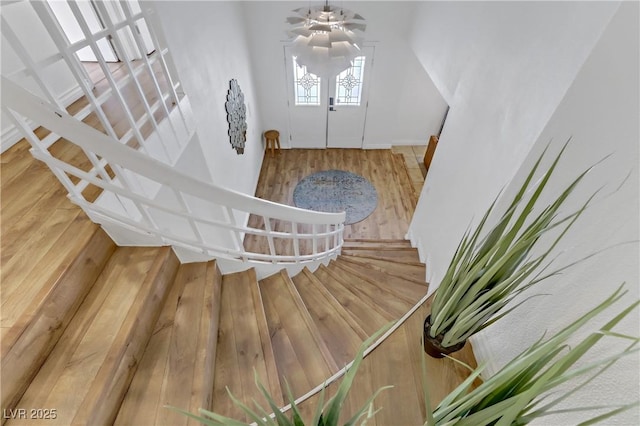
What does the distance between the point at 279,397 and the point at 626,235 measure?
1.45 metres

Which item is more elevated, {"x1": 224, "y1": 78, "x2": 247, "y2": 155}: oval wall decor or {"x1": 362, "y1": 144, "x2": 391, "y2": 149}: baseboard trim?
{"x1": 224, "y1": 78, "x2": 247, "y2": 155}: oval wall decor

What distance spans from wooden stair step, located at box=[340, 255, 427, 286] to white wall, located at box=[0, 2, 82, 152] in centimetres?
279

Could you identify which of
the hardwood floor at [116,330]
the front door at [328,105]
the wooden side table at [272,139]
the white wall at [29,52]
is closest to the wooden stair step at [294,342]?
the hardwood floor at [116,330]

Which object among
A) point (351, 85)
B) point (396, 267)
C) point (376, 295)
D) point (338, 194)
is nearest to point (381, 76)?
point (351, 85)

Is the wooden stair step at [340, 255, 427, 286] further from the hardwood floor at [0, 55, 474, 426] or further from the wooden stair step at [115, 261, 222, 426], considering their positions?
the wooden stair step at [115, 261, 222, 426]

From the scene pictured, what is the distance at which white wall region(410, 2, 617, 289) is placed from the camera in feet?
4.58

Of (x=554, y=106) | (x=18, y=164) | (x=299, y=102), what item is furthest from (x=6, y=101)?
(x=299, y=102)

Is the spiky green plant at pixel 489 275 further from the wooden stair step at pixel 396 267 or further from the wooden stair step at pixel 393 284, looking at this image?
the wooden stair step at pixel 396 267

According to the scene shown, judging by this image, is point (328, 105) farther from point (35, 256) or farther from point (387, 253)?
point (35, 256)

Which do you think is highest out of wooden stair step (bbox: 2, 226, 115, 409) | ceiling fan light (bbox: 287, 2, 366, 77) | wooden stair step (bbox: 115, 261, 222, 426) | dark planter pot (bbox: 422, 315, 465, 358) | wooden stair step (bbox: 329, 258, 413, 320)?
ceiling fan light (bbox: 287, 2, 366, 77)

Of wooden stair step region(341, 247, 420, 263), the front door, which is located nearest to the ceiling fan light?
wooden stair step region(341, 247, 420, 263)

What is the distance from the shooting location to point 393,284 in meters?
2.73

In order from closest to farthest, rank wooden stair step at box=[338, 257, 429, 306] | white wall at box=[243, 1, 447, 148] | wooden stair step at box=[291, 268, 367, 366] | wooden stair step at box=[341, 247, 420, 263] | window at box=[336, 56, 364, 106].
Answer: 1. wooden stair step at box=[291, 268, 367, 366]
2. wooden stair step at box=[338, 257, 429, 306]
3. wooden stair step at box=[341, 247, 420, 263]
4. white wall at box=[243, 1, 447, 148]
5. window at box=[336, 56, 364, 106]

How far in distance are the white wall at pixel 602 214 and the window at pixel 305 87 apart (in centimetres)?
443
